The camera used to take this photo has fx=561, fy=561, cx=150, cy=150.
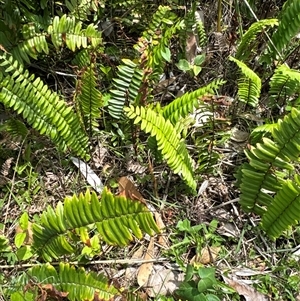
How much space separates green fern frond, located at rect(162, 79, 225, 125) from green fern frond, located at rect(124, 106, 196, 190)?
0.05 metres

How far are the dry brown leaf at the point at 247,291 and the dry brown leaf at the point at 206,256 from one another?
131mm

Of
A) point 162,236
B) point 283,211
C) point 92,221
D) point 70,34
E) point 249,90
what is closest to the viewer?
point 92,221

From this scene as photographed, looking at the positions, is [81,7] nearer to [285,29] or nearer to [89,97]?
[89,97]

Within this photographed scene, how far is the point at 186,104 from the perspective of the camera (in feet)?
8.13

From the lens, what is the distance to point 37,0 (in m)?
2.84

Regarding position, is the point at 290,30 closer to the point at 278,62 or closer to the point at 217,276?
the point at 278,62

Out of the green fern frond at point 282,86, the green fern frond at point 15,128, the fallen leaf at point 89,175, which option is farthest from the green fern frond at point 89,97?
the green fern frond at point 282,86

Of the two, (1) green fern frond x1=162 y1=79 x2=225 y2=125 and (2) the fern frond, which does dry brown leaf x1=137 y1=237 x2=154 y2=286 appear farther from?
(1) green fern frond x1=162 y1=79 x2=225 y2=125

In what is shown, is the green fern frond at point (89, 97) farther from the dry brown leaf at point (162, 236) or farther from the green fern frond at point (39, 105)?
the dry brown leaf at point (162, 236)

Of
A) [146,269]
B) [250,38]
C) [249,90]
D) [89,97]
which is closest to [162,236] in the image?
[146,269]

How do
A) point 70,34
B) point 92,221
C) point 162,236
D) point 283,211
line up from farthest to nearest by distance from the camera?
point 70,34 < point 162,236 < point 283,211 < point 92,221

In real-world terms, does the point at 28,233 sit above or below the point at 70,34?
below

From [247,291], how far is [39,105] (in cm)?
119

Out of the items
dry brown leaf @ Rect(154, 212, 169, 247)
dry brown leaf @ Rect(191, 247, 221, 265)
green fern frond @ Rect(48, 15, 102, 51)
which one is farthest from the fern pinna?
green fern frond @ Rect(48, 15, 102, 51)
